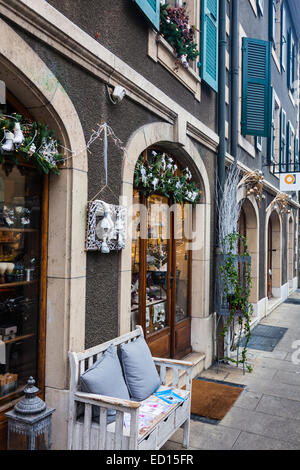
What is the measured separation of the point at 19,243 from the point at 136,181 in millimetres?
1622

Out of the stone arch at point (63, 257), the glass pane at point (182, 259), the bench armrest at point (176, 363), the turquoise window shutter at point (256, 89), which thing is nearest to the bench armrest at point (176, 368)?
the bench armrest at point (176, 363)

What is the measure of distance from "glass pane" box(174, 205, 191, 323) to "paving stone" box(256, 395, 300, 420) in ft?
5.05

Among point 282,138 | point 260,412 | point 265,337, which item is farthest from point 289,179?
point 260,412

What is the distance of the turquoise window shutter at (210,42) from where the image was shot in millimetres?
5836

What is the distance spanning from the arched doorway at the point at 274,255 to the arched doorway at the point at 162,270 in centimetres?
702

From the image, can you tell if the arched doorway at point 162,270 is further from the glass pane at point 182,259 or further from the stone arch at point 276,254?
the stone arch at point 276,254

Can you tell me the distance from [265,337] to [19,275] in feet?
20.1

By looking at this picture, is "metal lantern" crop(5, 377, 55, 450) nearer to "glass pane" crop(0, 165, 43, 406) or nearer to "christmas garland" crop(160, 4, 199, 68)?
"glass pane" crop(0, 165, 43, 406)

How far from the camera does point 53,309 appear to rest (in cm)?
331

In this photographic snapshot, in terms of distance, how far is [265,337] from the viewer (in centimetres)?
814

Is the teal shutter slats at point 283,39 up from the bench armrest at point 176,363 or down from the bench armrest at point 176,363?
up

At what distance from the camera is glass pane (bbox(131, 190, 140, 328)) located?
472cm

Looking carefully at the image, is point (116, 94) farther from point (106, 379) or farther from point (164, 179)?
point (106, 379)

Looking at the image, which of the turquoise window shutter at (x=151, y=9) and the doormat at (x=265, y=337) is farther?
the doormat at (x=265, y=337)
